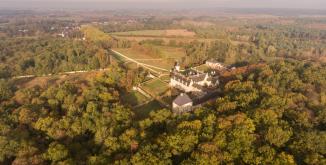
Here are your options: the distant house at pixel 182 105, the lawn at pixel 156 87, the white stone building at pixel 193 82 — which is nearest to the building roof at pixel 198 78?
the white stone building at pixel 193 82

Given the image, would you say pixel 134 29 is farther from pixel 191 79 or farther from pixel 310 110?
pixel 310 110

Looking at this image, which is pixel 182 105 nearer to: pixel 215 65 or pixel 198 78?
pixel 198 78

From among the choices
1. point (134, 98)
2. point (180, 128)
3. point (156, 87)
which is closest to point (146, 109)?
point (134, 98)

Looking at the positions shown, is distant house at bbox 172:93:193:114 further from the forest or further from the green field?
the green field

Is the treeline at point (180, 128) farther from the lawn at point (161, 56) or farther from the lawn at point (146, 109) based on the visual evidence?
the lawn at point (161, 56)

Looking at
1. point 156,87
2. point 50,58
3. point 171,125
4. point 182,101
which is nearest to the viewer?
point 171,125

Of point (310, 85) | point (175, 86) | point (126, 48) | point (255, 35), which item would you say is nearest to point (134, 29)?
point (126, 48)
